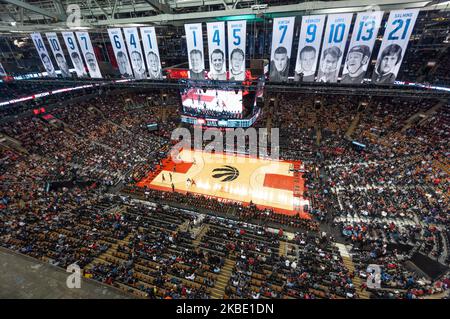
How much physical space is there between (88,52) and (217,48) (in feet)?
40.1

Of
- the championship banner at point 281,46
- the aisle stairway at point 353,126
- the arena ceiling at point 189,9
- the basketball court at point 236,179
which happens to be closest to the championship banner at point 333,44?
the arena ceiling at point 189,9

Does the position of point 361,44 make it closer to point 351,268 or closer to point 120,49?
point 351,268

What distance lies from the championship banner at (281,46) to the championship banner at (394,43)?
6.32 m

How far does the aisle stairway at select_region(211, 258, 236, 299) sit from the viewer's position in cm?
1270

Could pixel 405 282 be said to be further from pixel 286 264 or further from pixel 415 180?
pixel 415 180

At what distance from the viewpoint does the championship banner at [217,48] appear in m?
17.5

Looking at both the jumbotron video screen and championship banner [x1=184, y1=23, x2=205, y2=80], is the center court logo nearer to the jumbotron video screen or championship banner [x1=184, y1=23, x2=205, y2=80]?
the jumbotron video screen

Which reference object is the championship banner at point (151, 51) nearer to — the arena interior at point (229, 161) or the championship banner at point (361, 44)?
the arena interior at point (229, 161)

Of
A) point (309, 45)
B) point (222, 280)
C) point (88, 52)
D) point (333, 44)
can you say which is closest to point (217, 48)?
point (309, 45)

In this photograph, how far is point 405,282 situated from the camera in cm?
1287
